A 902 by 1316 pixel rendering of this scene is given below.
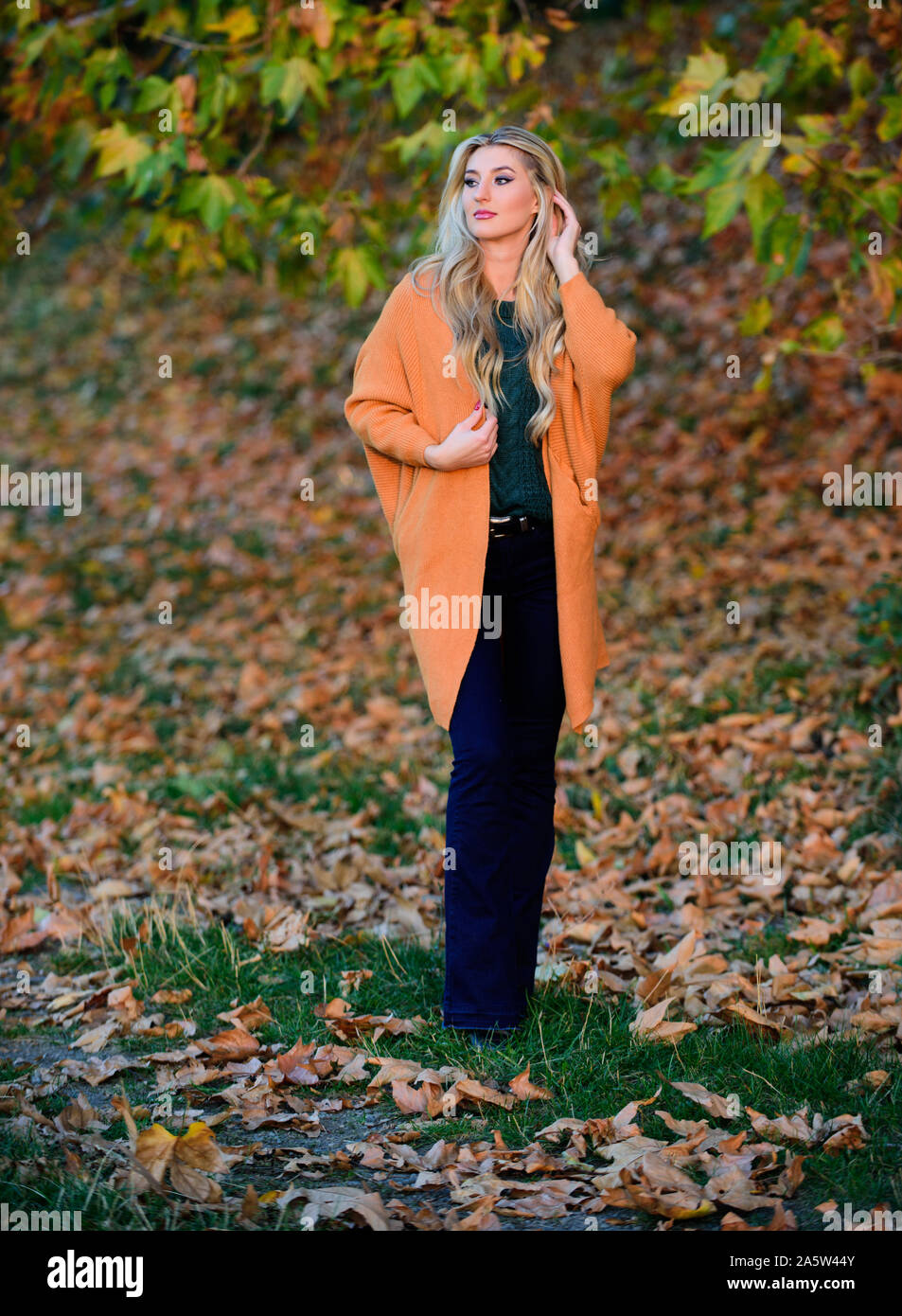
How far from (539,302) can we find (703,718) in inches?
112

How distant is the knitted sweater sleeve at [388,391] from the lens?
317 centimetres

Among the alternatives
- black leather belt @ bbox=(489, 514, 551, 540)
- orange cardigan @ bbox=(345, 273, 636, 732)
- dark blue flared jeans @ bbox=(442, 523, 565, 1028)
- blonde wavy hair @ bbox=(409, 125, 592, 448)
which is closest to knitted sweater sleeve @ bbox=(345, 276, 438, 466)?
orange cardigan @ bbox=(345, 273, 636, 732)

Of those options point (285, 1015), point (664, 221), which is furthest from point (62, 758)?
point (664, 221)

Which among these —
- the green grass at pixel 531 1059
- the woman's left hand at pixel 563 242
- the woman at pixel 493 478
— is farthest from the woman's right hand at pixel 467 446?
the green grass at pixel 531 1059

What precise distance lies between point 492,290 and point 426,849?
89.5 inches

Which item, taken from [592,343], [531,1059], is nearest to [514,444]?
[592,343]

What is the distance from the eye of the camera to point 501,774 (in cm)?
323

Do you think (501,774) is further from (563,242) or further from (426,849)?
(426,849)

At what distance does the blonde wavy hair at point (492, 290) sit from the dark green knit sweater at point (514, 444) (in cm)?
2

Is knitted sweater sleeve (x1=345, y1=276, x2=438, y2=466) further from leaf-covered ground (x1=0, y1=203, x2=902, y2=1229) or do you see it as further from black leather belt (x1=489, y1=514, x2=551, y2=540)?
leaf-covered ground (x1=0, y1=203, x2=902, y2=1229)

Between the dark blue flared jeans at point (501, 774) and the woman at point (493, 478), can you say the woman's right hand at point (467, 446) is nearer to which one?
the woman at point (493, 478)

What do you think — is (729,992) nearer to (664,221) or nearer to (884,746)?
A: (884,746)

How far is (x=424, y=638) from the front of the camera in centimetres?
322

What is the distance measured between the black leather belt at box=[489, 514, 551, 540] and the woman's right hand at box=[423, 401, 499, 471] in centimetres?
17
